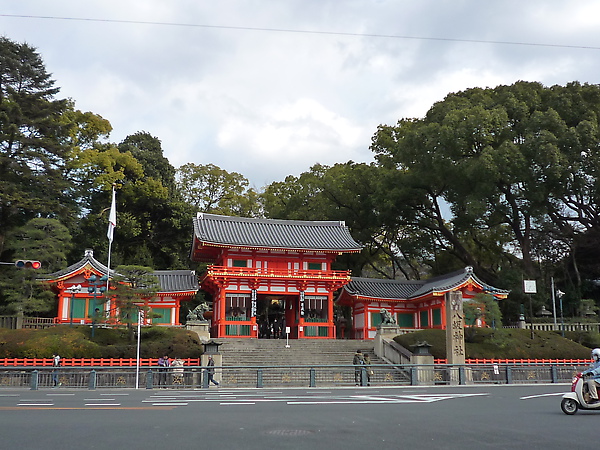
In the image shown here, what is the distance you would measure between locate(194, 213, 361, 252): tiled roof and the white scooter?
2855cm

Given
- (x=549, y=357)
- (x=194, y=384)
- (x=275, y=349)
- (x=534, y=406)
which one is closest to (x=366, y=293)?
(x=275, y=349)

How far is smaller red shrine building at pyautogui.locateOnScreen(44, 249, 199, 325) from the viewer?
36156 millimetres

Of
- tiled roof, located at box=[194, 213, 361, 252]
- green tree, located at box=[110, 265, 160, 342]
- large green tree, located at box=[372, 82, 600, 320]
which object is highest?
large green tree, located at box=[372, 82, 600, 320]

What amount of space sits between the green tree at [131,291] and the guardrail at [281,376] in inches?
231

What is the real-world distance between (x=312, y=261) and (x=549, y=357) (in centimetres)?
1696

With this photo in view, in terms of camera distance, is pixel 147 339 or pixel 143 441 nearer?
pixel 143 441

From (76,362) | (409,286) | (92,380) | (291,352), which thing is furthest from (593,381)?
(409,286)

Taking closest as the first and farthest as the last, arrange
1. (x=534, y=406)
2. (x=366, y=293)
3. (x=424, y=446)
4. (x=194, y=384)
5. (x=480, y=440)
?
1. (x=424, y=446)
2. (x=480, y=440)
3. (x=534, y=406)
4. (x=194, y=384)
5. (x=366, y=293)

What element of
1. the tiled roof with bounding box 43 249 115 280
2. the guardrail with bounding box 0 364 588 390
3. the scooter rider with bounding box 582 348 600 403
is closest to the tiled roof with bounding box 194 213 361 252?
the tiled roof with bounding box 43 249 115 280

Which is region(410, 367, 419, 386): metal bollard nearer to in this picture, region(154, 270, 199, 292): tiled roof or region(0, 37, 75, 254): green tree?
region(154, 270, 199, 292): tiled roof

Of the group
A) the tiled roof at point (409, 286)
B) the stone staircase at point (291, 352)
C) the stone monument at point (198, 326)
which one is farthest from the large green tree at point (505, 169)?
the stone monument at point (198, 326)

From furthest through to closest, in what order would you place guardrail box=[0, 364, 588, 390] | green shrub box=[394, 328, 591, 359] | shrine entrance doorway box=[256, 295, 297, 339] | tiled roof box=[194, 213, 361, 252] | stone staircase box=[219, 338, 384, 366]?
shrine entrance doorway box=[256, 295, 297, 339], tiled roof box=[194, 213, 361, 252], green shrub box=[394, 328, 591, 359], stone staircase box=[219, 338, 384, 366], guardrail box=[0, 364, 588, 390]

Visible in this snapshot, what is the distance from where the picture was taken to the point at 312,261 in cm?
4156

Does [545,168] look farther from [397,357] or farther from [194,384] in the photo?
[194,384]
